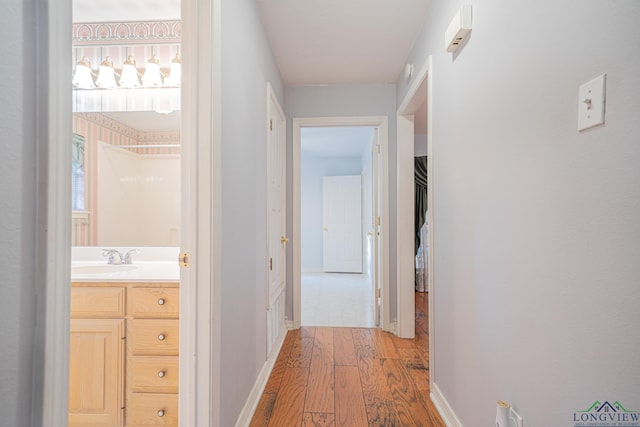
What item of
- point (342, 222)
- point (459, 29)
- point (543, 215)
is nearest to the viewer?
point (543, 215)

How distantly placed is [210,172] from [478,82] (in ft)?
3.86

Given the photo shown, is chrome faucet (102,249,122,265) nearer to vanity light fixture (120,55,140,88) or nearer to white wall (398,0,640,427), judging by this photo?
vanity light fixture (120,55,140,88)

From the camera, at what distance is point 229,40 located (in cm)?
141

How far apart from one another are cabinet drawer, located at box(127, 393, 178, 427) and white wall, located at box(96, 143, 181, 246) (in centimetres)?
91

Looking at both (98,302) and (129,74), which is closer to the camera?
(98,302)

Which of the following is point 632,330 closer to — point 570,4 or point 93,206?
point 570,4

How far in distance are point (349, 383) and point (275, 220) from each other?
4.34 feet

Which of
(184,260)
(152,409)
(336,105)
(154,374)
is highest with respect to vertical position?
(336,105)

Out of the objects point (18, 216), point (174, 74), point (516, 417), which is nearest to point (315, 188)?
point (174, 74)

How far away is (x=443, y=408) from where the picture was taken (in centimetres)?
171

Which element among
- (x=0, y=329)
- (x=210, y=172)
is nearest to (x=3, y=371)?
(x=0, y=329)

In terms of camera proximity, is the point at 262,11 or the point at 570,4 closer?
the point at 570,4

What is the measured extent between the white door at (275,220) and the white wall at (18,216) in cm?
172

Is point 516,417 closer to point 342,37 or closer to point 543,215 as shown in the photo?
point 543,215
